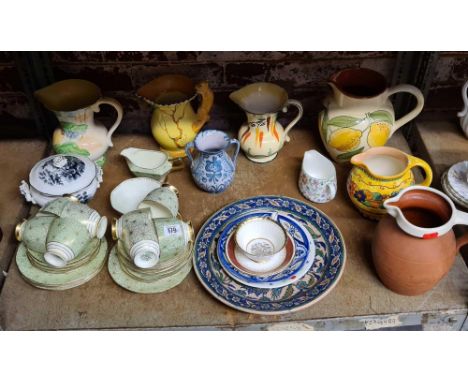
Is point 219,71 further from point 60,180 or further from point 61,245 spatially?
point 61,245

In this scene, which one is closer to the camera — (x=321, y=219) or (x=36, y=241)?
(x=36, y=241)

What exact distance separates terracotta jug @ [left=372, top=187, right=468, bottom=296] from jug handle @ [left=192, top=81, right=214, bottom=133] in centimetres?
49

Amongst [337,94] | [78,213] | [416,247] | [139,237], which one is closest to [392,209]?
[416,247]

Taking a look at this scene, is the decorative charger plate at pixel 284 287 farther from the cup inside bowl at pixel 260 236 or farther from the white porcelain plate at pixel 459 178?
the white porcelain plate at pixel 459 178

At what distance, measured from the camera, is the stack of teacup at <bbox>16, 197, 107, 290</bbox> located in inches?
37.4

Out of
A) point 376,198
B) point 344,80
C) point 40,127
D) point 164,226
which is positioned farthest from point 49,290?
point 344,80

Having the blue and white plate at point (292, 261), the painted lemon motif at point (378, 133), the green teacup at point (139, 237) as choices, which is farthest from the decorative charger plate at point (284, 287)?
the painted lemon motif at point (378, 133)

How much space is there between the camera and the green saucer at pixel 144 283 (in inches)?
39.3

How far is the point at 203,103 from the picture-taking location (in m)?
1.20

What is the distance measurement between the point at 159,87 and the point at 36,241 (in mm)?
466

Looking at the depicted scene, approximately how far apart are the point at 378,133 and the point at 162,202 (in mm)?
513

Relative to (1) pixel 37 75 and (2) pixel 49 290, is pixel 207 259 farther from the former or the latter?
(1) pixel 37 75

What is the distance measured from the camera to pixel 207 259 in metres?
1.04

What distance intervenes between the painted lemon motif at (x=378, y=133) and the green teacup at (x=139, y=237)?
539mm
